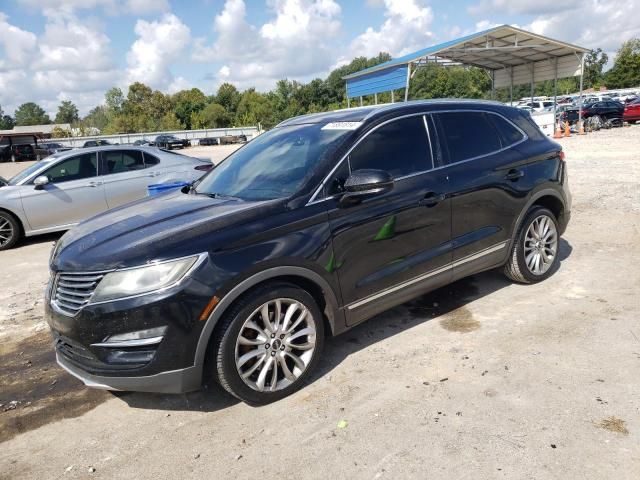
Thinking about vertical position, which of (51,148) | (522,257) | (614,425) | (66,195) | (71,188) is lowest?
(614,425)

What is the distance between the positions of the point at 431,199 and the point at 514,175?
3.71 ft

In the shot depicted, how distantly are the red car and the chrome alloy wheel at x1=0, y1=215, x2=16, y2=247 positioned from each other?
29.3 metres

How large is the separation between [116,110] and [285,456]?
10982cm

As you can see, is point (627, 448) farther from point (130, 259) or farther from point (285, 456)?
point (130, 259)

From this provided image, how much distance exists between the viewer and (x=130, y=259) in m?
2.94

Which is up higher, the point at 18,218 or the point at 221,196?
the point at 221,196

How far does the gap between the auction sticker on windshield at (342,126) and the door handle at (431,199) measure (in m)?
0.76

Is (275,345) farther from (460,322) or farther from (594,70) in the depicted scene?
(594,70)

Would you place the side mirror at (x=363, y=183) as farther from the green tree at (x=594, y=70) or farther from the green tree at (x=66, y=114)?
the green tree at (x=66, y=114)

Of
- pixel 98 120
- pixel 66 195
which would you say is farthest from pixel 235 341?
pixel 98 120

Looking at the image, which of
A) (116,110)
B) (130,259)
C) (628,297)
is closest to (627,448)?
(628,297)

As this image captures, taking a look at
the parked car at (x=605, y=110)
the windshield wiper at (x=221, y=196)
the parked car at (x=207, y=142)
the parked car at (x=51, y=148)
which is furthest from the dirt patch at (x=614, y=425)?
the parked car at (x=207, y=142)

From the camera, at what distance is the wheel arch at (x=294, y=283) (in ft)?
9.78

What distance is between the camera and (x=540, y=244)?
5.02 m
